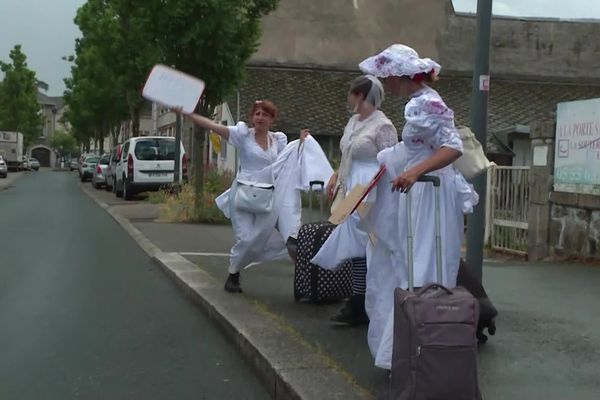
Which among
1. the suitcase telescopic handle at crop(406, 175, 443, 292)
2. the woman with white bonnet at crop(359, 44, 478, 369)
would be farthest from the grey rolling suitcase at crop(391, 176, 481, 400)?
the woman with white bonnet at crop(359, 44, 478, 369)

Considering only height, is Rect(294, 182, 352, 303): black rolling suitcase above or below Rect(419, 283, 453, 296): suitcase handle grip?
below

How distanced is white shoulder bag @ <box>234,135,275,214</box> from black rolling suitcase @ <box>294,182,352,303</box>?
420 mm

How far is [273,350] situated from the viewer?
4.80 metres

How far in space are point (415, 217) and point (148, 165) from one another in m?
18.9

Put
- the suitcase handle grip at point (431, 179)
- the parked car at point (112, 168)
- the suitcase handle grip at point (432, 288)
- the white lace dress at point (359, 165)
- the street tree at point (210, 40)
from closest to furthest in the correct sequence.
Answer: the suitcase handle grip at point (432, 288), the suitcase handle grip at point (431, 179), the white lace dress at point (359, 165), the street tree at point (210, 40), the parked car at point (112, 168)

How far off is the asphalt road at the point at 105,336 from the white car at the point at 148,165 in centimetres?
1157

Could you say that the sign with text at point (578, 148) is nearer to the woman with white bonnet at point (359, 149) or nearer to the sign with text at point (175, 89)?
the woman with white bonnet at point (359, 149)

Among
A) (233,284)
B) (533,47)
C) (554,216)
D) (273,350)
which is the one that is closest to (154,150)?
(554,216)

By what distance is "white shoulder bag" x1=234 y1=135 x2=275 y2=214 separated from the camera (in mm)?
6504

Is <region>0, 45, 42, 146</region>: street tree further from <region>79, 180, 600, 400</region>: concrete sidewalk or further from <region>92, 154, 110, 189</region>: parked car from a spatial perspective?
<region>79, 180, 600, 400</region>: concrete sidewalk

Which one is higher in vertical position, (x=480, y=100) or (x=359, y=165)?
(x=480, y=100)

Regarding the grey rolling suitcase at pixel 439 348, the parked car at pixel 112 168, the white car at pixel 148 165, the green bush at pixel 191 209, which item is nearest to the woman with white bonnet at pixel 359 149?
the grey rolling suitcase at pixel 439 348

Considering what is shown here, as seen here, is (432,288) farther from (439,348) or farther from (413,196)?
(413,196)

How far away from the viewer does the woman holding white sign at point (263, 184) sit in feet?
21.4
